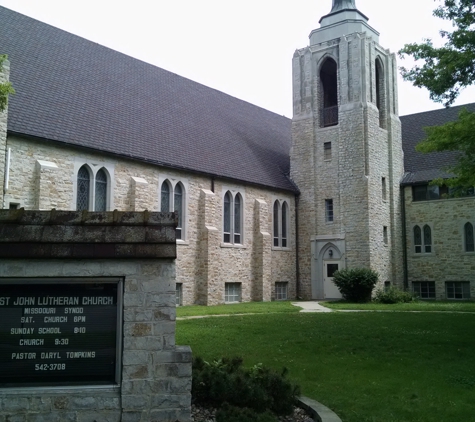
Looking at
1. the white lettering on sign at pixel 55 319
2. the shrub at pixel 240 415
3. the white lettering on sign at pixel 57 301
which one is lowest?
the shrub at pixel 240 415

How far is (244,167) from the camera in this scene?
28906 mm

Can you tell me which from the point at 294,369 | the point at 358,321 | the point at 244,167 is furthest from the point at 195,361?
the point at 244,167

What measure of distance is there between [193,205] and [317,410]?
19.2 m

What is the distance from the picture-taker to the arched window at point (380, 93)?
32.6m

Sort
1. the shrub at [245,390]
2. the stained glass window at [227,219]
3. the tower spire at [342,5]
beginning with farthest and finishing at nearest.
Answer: the tower spire at [342,5] < the stained glass window at [227,219] < the shrub at [245,390]

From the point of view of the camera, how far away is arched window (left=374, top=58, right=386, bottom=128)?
107ft

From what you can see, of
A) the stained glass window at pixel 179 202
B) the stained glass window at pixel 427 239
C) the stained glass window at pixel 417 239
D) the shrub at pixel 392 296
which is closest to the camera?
the stained glass window at pixel 179 202

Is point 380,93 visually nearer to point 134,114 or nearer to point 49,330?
point 134,114

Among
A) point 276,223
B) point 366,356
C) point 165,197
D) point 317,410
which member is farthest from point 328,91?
point 317,410

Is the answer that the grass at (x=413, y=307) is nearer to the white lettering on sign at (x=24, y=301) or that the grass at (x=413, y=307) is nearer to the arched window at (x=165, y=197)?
the arched window at (x=165, y=197)

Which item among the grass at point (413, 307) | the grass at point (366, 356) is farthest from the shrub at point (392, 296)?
the grass at point (366, 356)

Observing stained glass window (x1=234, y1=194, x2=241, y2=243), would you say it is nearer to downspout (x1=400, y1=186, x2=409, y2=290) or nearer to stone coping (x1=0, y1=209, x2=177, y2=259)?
downspout (x1=400, y1=186, x2=409, y2=290)

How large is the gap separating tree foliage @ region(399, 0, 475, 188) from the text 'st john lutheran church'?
40.6 feet

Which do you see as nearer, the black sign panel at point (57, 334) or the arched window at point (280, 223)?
the black sign panel at point (57, 334)
